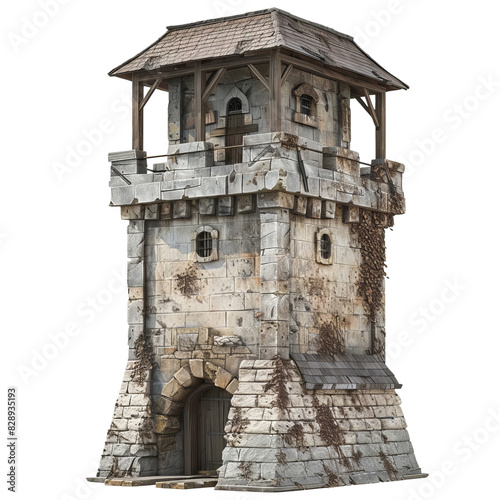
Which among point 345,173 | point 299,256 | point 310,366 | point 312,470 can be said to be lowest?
point 312,470

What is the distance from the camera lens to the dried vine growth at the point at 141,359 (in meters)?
34.4

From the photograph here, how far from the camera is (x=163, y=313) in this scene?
34500mm

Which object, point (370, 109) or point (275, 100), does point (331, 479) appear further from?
point (370, 109)

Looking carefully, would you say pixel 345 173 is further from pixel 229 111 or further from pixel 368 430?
pixel 368 430

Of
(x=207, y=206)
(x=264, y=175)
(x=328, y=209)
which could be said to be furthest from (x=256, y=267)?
(x=328, y=209)

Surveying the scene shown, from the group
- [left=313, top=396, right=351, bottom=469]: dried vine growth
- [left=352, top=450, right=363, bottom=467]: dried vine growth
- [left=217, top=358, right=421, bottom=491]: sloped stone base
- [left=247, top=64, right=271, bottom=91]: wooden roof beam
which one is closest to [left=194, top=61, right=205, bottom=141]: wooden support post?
[left=247, top=64, right=271, bottom=91]: wooden roof beam

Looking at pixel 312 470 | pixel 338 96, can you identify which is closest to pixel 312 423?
pixel 312 470

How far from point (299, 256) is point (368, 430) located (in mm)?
4383

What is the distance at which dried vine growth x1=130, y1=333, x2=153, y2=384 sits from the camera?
34438 mm

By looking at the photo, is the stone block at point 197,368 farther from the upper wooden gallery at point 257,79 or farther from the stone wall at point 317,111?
the stone wall at point 317,111

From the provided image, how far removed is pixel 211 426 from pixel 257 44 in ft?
28.9

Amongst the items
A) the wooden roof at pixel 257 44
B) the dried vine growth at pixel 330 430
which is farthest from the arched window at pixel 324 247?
the wooden roof at pixel 257 44

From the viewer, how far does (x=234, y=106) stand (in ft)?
115

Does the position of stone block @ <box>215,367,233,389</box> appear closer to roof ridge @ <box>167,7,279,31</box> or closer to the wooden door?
the wooden door
